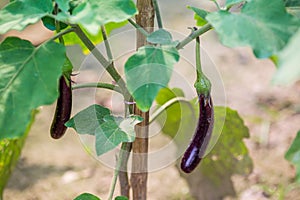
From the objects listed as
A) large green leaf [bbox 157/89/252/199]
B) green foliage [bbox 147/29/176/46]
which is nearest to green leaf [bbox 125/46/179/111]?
green foliage [bbox 147/29/176/46]

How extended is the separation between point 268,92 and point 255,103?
9cm

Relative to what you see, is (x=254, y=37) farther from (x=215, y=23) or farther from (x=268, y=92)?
(x=268, y=92)

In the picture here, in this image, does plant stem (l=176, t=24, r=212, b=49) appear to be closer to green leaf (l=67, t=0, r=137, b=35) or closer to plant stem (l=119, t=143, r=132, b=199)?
green leaf (l=67, t=0, r=137, b=35)

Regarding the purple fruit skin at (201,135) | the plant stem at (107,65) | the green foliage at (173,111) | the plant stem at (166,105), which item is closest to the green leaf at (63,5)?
the plant stem at (107,65)

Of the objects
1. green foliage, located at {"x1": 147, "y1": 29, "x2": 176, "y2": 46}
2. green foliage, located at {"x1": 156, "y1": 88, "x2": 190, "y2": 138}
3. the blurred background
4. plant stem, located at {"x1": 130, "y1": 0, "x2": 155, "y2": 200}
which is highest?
green foliage, located at {"x1": 147, "y1": 29, "x2": 176, "y2": 46}

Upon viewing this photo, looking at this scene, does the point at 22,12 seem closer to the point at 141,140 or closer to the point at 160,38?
the point at 160,38

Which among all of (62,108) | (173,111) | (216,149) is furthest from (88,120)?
(216,149)

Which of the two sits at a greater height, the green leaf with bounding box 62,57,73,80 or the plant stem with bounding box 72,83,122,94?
the green leaf with bounding box 62,57,73,80

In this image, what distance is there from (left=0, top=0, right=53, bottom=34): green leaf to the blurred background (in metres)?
0.62

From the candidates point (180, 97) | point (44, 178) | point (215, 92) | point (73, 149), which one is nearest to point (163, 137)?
point (73, 149)

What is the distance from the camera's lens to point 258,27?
23.4 inches

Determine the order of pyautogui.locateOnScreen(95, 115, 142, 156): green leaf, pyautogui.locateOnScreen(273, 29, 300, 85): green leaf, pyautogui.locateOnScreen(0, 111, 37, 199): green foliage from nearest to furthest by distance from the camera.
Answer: pyautogui.locateOnScreen(273, 29, 300, 85): green leaf → pyautogui.locateOnScreen(95, 115, 142, 156): green leaf → pyautogui.locateOnScreen(0, 111, 37, 199): green foliage

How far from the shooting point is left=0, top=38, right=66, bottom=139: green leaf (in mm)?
624

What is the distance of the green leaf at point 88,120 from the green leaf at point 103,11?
0.20m
